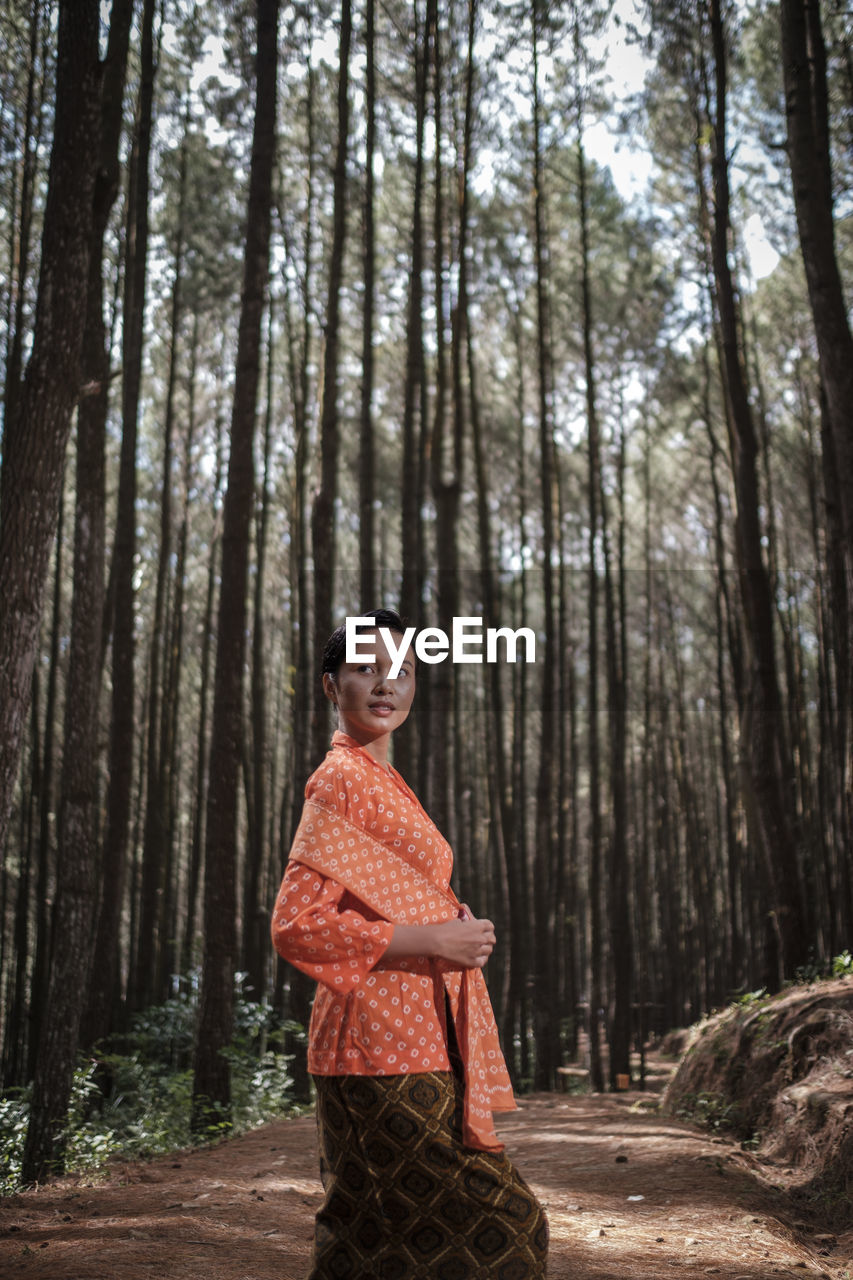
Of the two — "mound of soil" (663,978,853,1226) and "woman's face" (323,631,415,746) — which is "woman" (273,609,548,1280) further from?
"mound of soil" (663,978,853,1226)

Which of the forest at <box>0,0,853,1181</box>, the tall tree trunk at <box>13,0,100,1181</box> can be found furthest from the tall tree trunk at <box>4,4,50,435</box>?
the tall tree trunk at <box>13,0,100,1181</box>

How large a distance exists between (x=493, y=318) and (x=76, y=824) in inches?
423

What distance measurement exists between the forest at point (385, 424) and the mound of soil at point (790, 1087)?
2.69 ft

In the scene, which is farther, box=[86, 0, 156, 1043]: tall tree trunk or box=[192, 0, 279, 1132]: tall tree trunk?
box=[86, 0, 156, 1043]: tall tree trunk

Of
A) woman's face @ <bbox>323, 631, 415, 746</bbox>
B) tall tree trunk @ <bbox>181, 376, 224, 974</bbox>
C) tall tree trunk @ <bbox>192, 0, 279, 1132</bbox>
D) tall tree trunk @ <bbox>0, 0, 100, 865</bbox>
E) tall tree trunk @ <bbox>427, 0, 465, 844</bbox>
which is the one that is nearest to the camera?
woman's face @ <bbox>323, 631, 415, 746</bbox>

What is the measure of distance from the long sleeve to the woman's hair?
1.66ft

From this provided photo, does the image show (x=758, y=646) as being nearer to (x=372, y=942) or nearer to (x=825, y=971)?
(x=825, y=971)

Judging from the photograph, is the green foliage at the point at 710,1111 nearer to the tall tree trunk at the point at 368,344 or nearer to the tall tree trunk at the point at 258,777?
the tall tree trunk at the point at 368,344

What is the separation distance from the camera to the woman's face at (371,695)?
2.12 m

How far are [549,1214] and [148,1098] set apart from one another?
4.61m

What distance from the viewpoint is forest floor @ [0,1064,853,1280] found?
3.50 metres

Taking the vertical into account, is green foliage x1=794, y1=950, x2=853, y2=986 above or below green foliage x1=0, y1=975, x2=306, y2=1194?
above

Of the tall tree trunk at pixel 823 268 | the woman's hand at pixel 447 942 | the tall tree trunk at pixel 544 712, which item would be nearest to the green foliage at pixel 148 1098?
the tall tree trunk at pixel 544 712

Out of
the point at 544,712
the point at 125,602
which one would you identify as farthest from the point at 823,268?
the point at 125,602
